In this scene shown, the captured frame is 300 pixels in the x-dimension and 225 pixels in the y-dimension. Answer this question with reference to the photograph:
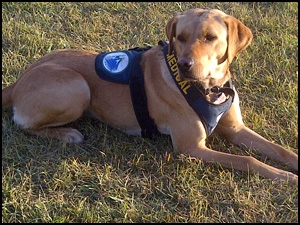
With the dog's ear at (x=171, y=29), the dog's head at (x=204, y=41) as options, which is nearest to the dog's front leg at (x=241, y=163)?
the dog's head at (x=204, y=41)

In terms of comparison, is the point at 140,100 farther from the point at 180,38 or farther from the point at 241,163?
the point at 241,163

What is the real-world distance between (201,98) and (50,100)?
4.44 feet

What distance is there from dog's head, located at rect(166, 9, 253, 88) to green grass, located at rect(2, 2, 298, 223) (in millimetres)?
824

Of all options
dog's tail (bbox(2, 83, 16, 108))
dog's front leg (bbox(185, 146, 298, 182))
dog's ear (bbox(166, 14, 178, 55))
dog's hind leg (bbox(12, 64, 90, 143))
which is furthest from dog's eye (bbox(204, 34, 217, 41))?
dog's tail (bbox(2, 83, 16, 108))

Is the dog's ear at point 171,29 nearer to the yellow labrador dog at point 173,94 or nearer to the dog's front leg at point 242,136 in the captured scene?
the yellow labrador dog at point 173,94

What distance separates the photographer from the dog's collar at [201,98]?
362cm

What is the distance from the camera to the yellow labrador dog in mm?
3389

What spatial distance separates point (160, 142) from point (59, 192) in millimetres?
1058

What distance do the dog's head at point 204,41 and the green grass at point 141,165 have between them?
824 mm

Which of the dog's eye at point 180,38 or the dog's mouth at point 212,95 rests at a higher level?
the dog's eye at point 180,38

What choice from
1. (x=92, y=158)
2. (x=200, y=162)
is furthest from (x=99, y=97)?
(x=200, y=162)

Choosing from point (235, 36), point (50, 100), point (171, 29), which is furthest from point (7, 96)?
point (235, 36)

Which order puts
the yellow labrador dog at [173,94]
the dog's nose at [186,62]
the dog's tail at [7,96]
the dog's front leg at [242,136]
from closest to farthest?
the dog's nose at [186,62] → the yellow labrador dog at [173,94] → the dog's front leg at [242,136] → the dog's tail at [7,96]

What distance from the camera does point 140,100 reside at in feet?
12.9
